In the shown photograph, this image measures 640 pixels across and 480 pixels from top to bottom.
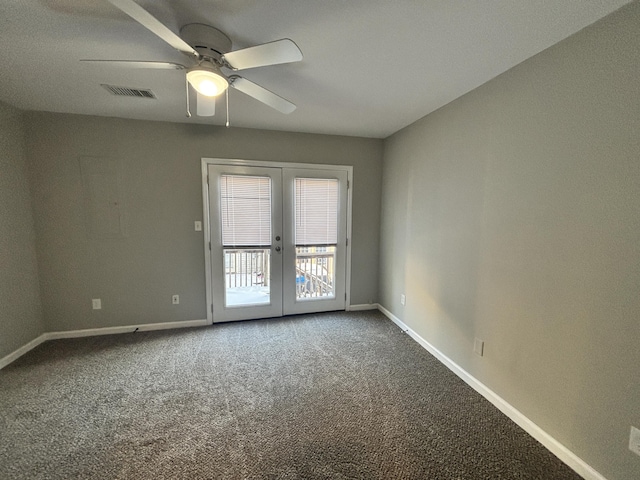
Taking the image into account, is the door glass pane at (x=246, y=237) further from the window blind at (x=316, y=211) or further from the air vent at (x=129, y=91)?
the air vent at (x=129, y=91)

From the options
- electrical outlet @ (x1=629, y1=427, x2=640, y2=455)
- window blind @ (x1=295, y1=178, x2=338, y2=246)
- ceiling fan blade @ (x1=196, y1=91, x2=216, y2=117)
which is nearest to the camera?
electrical outlet @ (x1=629, y1=427, x2=640, y2=455)

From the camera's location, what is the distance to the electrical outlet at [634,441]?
1.24 m

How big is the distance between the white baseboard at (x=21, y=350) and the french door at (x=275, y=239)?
67.4 inches

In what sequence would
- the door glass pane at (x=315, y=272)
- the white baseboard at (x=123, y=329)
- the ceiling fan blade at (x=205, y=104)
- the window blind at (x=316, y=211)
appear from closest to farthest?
the ceiling fan blade at (x=205, y=104)
the white baseboard at (x=123, y=329)
the window blind at (x=316, y=211)
the door glass pane at (x=315, y=272)

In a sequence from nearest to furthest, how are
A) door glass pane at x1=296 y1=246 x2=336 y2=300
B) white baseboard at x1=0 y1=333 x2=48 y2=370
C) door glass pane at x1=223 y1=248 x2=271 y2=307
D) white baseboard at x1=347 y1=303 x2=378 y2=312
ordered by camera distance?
white baseboard at x1=0 y1=333 x2=48 y2=370 → door glass pane at x1=223 y1=248 x2=271 y2=307 → door glass pane at x1=296 y1=246 x2=336 y2=300 → white baseboard at x1=347 y1=303 x2=378 y2=312

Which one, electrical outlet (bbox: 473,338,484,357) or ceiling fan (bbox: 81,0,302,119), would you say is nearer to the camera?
ceiling fan (bbox: 81,0,302,119)

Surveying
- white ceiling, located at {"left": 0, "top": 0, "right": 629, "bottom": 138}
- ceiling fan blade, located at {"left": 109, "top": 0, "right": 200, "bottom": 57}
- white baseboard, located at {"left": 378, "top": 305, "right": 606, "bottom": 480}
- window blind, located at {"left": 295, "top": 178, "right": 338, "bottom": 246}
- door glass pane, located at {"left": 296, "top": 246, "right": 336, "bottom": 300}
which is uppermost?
white ceiling, located at {"left": 0, "top": 0, "right": 629, "bottom": 138}

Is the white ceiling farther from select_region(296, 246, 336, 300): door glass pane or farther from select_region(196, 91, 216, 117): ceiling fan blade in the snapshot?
select_region(296, 246, 336, 300): door glass pane

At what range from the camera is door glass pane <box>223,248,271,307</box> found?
10.9 ft

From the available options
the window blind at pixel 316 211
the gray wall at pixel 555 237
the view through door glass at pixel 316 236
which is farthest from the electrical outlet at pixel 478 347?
the window blind at pixel 316 211

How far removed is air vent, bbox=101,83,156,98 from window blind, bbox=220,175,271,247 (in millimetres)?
1053

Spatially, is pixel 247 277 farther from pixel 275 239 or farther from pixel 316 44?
pixel 316 44

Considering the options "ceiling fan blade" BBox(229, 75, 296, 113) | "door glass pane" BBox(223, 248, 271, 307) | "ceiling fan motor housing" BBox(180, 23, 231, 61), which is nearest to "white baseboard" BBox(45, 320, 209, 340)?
"door glass pane" BBox(223, 248, 271, 307)

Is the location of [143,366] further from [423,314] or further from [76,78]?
[423,314]
